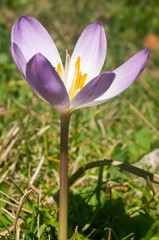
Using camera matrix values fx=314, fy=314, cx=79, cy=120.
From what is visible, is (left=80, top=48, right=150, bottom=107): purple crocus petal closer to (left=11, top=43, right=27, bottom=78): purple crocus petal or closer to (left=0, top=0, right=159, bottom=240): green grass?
(left=11, top=43, right=27, bottom=78): purple crocus petal

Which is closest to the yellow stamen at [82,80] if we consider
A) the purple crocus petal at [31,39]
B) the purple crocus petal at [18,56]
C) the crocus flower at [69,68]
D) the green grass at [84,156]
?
the crocus flower at [69,68]

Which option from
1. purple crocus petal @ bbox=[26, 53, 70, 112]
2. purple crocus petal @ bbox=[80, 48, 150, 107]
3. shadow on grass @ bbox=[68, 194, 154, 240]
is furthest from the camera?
shadow on grass @ bbox=[68, 194, 154, 240]

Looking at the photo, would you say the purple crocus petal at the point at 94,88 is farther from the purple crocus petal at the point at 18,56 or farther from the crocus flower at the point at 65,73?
the purple crocus petal at the point at 18,56

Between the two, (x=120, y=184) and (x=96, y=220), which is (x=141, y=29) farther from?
(x=96, y=220)

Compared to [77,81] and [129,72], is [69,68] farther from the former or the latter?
[129,72]

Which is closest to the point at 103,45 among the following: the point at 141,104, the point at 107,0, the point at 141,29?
the point at 141,104

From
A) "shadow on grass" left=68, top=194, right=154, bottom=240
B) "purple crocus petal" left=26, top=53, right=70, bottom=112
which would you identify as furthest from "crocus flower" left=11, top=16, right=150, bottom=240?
"shadow on grass" left=68, top=194, right=154, bottom=240

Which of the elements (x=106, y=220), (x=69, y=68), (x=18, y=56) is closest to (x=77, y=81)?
(x=69, y=68)
